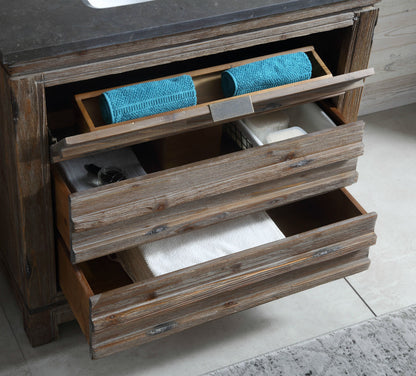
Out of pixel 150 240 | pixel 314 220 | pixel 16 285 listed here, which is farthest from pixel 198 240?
pixel 16 285

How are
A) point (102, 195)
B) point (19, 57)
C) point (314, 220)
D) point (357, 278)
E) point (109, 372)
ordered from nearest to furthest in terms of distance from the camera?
point (19, 57), point (102, 195), point (109, 372), point (314, 220), point (357, 278)

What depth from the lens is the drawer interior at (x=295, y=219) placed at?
175 cm

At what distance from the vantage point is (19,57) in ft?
4.35

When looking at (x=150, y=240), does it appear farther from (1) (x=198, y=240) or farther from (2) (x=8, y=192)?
(2) (x=8, y=192)

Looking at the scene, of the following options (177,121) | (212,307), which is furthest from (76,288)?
(177,121)

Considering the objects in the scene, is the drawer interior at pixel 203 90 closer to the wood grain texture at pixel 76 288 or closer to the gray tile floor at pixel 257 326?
the wood grain texture at pixel 76 288

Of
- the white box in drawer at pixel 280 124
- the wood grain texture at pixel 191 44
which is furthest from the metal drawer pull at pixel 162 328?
the wood grain texture at pixel 191 44

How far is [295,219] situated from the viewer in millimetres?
1927

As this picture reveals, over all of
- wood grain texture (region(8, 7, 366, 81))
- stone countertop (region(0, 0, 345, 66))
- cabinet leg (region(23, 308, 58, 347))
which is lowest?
cabinet leg (region(23, 308, 58, 347))

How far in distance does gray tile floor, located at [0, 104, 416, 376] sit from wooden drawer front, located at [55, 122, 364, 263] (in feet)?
1.30

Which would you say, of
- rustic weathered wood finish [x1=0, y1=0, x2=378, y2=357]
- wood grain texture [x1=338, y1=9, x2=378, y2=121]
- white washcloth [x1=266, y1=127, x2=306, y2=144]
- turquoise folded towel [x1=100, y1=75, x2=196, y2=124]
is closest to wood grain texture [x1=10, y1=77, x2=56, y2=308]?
rustic weathered wood finish [x1=0, y1=0, x2=378, y2=357]

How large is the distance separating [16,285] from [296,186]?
735mm

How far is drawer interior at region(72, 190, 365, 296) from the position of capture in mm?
1749

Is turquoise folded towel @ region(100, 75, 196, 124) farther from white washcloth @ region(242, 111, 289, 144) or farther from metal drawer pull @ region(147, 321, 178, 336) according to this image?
metal drawer pull @ region(147, 321, 178, 336)
